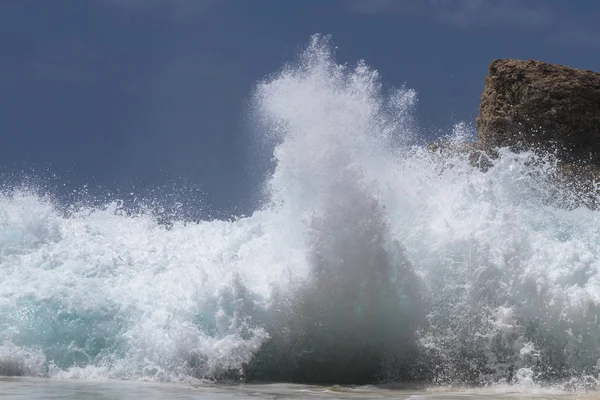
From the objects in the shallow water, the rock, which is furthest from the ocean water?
the rock

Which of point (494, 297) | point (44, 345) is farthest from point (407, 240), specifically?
point (44, 345)

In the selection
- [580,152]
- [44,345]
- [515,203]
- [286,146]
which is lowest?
A: [44,345]

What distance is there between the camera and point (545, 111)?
1723 cm

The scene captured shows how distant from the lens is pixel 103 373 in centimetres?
752

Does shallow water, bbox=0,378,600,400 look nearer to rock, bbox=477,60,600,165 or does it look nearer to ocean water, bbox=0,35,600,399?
ocean water, bbox=0,35,600,399

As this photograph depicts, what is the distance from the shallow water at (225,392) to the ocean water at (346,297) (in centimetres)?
5

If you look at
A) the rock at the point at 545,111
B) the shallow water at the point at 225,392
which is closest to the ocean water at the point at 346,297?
the shallow water at the point at 225,392

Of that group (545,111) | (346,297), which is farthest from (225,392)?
(545,111)

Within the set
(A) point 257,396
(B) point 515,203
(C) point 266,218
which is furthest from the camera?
(C) point 266,218

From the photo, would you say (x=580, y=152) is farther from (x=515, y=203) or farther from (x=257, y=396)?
(x=257, y=396)

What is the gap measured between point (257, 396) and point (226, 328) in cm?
191

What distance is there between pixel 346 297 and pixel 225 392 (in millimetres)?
2126

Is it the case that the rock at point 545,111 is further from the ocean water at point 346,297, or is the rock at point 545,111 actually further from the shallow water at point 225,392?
the shallow water at point 225,392

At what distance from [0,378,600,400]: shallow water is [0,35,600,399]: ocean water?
0.17ft
